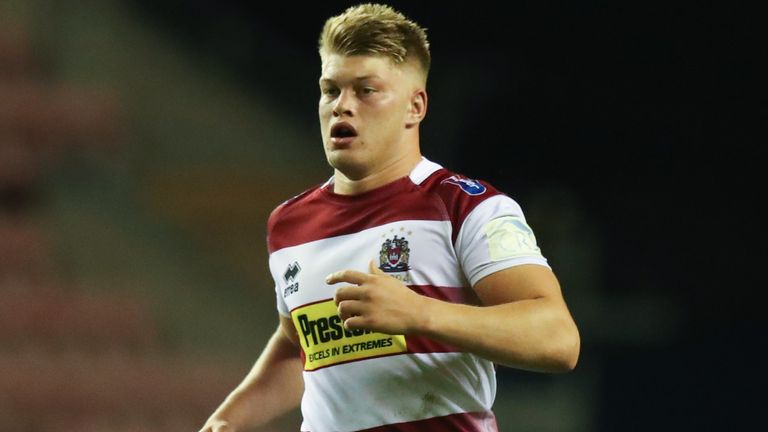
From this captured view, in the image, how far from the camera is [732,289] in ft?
23.0

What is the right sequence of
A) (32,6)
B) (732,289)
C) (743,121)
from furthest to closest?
(32,6) < (743,121) < (732,289)

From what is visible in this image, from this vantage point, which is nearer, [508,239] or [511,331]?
[511,331]

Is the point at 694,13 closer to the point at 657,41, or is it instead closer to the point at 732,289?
the point at 657,41

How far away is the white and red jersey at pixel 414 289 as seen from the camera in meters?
2.15

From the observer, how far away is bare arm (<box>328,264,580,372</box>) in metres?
1.81

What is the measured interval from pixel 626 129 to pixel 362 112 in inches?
216

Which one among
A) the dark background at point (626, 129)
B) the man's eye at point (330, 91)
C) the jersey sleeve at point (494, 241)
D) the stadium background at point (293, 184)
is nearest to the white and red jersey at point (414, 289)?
the jersey sleeve at point (494, 241)

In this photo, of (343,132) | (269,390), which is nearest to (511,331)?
(343,132)

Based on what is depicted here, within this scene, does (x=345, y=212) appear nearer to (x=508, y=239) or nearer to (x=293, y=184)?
(x=508, y=239)

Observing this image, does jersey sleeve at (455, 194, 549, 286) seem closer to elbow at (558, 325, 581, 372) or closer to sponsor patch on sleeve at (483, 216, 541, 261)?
sponsor patch on sleeve at (483, 216, 541, 261)

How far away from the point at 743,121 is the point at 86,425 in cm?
477

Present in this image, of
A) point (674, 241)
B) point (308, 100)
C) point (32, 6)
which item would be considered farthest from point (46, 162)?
point (674, 241)

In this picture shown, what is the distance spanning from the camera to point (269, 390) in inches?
102

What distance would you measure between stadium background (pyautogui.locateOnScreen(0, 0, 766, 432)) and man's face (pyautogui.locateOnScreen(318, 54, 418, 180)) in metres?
4.40
